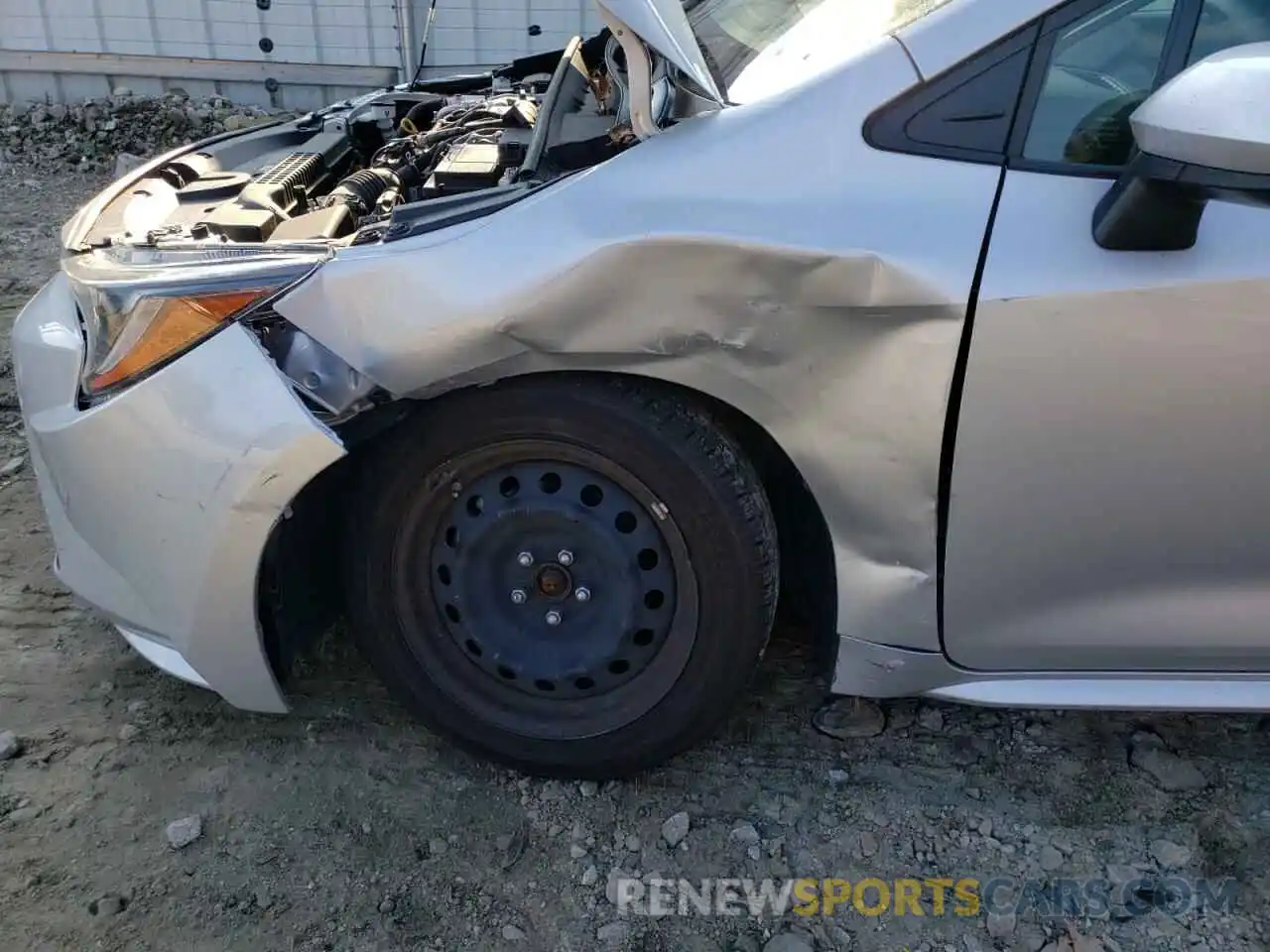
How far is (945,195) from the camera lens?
1728mm

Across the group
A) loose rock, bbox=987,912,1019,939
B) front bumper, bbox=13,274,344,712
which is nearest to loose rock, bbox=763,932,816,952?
loose rock, bbox=987,912,1019,939

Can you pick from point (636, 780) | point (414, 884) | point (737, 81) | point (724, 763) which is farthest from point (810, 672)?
point (737, 81)

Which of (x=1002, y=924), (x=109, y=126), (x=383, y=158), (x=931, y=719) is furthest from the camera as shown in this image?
(x=109, y=126)

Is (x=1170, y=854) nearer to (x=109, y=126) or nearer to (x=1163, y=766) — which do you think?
(x=1163, y=766)

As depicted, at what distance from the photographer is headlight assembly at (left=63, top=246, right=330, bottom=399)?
1.94 m

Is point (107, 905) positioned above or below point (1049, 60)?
below

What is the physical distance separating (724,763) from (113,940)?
1.20m

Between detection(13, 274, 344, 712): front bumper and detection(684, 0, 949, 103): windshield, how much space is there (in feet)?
3.26

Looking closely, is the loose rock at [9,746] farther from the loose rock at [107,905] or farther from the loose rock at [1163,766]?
the loose rock at [1163,766]

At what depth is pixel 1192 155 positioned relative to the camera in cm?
148

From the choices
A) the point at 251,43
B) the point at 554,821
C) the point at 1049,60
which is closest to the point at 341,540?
Result: the point at 554,821

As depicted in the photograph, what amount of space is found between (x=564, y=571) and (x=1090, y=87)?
123 centimetres

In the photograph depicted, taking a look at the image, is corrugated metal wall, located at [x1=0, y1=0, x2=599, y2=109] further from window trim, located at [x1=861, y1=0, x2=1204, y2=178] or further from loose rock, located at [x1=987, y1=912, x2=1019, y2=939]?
loose rock, located at [x1=987, y1=912, x2=1019, y2=939]

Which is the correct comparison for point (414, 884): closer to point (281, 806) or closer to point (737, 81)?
point (281, 806)
